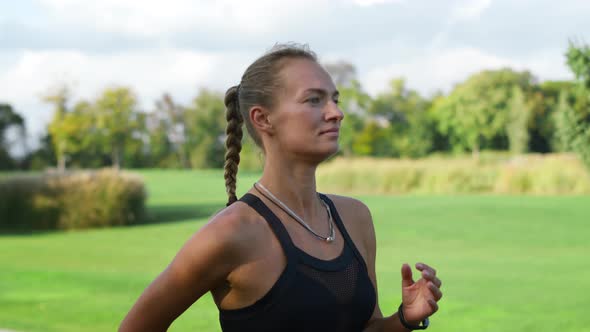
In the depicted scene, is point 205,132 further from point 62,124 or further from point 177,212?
point 177,212

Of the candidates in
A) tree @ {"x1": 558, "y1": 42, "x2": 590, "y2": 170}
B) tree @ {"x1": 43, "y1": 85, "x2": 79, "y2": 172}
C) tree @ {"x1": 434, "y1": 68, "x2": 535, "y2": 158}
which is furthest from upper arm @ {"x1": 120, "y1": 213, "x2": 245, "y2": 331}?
tree @ {"x1": 434, "y1": 68, "x2": 535, "y2": 158}

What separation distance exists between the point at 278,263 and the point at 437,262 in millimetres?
12018

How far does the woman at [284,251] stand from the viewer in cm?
206

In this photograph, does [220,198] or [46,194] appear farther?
[220,198]

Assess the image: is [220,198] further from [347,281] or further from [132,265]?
[347,281]

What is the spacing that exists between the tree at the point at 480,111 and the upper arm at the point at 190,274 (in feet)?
228

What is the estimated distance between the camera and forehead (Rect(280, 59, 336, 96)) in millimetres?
2168

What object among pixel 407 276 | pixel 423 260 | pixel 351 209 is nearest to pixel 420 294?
pixel 407 276

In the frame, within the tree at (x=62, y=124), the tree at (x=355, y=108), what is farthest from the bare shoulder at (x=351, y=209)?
the tree at (x=355, y=108)

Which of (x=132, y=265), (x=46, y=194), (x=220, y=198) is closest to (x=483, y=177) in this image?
(x=220, y=198)

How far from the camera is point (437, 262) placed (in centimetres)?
1372

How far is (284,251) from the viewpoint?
208cm

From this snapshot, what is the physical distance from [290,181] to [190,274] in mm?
386

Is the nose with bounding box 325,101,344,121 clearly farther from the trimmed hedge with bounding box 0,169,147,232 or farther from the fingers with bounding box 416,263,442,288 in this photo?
the trimmed hedge with bounding box 0,169,147,232
